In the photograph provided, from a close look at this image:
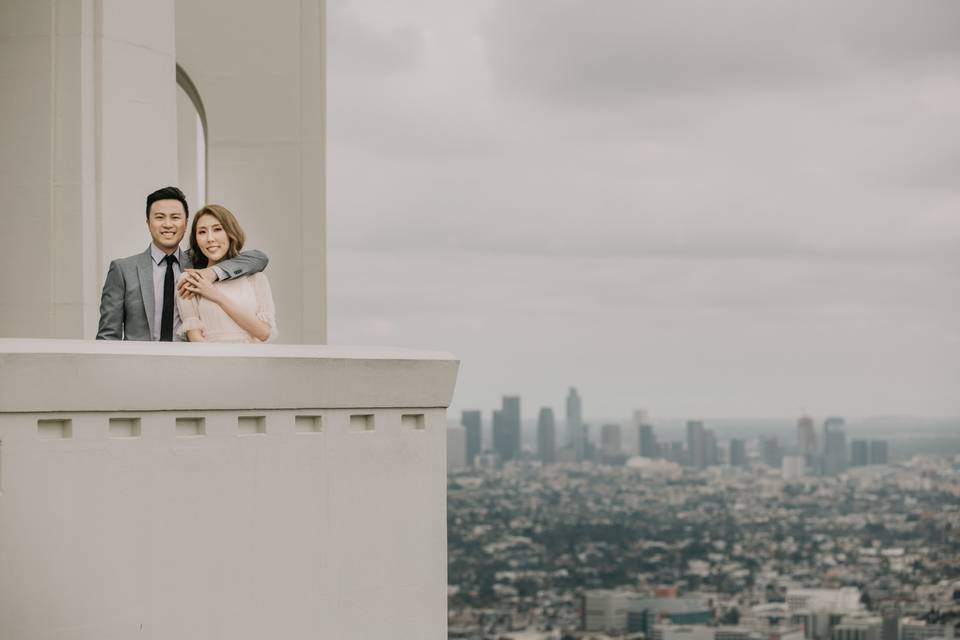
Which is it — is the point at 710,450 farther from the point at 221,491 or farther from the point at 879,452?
the point at 221,491

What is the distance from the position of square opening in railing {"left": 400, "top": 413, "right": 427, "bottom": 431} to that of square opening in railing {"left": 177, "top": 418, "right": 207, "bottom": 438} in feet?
4.87

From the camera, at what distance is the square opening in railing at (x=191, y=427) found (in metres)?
9.91

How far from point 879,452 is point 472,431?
23579 mm

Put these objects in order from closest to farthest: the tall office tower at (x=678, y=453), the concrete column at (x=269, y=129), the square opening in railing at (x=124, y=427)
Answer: the square opening in railing at (x=124, y=427)
the concrete column at (x=269, y=129)
the tall office tower at (x=678, y=453)

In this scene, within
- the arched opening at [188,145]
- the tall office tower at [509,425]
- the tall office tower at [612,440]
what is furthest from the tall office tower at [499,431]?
the arched opening at [188,145]

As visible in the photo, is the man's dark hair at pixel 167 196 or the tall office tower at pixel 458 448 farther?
the tall office tower at pixel 458 448

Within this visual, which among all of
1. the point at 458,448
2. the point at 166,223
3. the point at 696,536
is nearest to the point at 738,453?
the point at 696,536

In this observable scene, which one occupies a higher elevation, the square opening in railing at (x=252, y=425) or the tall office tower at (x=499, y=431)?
the square opening in railing at (x=252, y=425)

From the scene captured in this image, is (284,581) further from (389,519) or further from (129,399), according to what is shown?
(129,399)

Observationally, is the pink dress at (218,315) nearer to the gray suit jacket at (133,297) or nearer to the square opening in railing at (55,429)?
the gray suit jacket at (133,297)

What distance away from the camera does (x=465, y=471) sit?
103 m

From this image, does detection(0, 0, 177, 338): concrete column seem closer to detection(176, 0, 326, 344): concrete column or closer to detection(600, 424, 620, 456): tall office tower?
detection(176, 0, 326, 344): concrete column

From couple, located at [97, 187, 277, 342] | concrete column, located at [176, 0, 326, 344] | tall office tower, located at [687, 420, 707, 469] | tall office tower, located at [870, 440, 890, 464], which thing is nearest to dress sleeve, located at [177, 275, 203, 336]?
couple, located at [97, 187, 277, 342]

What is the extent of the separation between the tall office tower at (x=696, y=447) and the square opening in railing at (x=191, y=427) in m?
95.1
